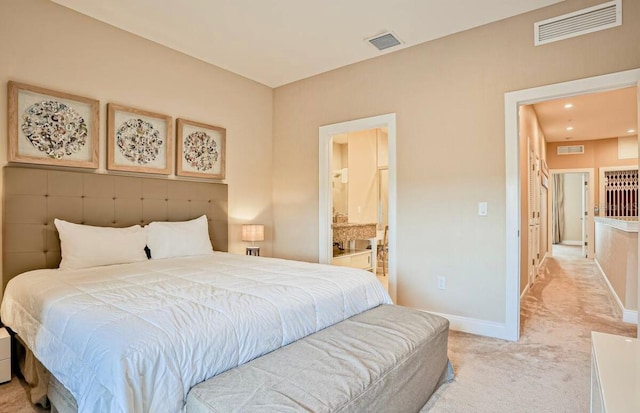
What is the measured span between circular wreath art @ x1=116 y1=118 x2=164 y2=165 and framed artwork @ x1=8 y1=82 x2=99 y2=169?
22 centimetres

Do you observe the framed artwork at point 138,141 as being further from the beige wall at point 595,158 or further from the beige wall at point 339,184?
the beige wall at point 595,158

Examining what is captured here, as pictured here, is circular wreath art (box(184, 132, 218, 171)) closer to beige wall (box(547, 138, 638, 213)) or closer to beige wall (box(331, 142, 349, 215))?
beige wall (box(331, 142, 349, 215))

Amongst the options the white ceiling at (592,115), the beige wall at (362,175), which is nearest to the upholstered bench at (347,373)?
the white ceiling at (592,115)

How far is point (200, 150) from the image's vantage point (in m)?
3.83

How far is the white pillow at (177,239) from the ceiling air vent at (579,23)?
343 cm

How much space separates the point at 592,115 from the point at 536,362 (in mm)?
5258

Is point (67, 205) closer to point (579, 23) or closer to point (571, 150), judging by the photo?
point (579, 23)

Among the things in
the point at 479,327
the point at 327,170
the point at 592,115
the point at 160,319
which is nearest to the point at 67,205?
the point at 160,319

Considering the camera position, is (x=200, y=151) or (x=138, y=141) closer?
(x=138, y=141)

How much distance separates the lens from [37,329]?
5.86 ft

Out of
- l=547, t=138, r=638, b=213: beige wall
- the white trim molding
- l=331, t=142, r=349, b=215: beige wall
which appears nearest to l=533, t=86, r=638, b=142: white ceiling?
l=547, t=138, r=638, b=213: beige wall

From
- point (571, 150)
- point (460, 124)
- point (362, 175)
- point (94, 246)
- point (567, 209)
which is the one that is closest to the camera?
point (94, 246)

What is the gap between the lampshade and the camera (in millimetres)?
4145

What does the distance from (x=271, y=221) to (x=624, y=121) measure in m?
6.60
